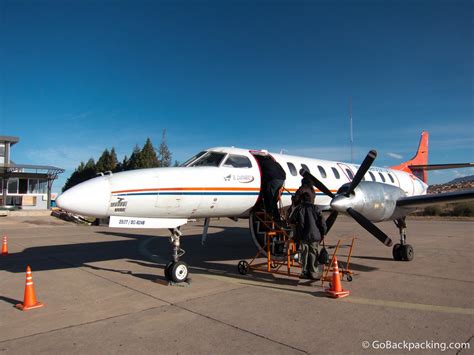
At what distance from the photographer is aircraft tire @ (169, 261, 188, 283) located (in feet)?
27.3

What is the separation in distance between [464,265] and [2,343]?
1168cm

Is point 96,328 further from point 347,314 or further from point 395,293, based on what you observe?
point 395,293

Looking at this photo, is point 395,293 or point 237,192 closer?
point 395,293

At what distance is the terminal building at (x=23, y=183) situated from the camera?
4734 centimetres

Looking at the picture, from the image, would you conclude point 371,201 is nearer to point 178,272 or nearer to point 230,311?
point 230,311

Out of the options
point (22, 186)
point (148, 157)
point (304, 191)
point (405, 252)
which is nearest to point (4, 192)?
point (22, 186)

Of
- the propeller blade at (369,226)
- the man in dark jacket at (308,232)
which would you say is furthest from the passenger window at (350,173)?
the man in dark jacket at (308,232)

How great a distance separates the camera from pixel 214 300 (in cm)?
717

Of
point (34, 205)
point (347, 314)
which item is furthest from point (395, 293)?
point (34, 205)

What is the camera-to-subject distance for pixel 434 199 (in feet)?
34.3

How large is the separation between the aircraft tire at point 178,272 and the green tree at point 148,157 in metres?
56.7

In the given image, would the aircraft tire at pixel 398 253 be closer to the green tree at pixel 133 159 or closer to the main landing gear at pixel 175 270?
the main landing gear at pixel 175 270

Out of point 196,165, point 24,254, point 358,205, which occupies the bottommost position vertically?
point 24,254

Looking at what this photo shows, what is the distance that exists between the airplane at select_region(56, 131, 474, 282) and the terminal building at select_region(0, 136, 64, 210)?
1768 inches
